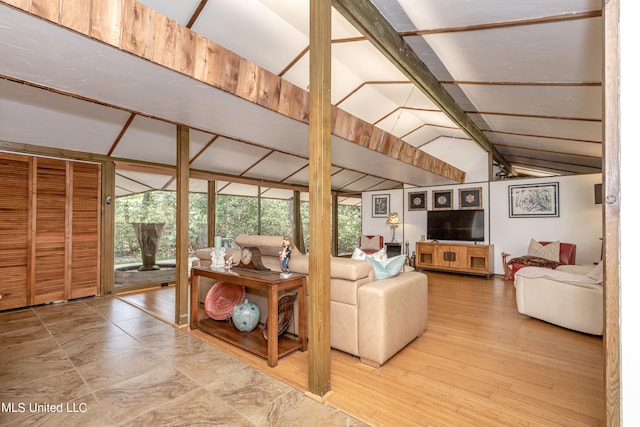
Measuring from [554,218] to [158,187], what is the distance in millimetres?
8151

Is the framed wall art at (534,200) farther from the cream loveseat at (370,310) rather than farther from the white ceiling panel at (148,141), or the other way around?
→ the white ceiling panel at (148,141)

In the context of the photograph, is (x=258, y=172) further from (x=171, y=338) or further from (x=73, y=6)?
(x=73, y=6)

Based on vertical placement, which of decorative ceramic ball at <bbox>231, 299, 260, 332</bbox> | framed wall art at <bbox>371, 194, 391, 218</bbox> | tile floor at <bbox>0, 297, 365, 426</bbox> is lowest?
tile floor at <bbox>0, 297, 365, 426</bbox>

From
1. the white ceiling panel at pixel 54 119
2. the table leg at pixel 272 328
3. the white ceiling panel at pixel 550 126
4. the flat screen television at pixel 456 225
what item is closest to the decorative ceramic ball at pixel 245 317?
the table leg at pixel 272 328

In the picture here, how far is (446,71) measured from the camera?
354 centimetres

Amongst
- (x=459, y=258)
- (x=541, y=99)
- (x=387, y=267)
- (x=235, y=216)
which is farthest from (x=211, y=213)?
(x=541, y=99)

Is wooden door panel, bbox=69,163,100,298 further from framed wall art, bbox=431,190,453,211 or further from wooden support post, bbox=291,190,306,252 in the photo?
framed wall art, bbox=431,190,453,211

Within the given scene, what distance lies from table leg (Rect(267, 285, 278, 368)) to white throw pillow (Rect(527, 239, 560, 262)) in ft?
19.0

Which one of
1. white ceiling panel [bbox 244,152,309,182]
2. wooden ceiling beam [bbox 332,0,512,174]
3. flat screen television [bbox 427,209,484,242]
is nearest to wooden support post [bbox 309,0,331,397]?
wooden ceiling beam [bbox 332,0,512,174]

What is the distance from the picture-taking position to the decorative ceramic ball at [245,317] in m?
2.98

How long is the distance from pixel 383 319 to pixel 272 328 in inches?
36.3

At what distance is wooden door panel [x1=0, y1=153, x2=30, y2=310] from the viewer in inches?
152

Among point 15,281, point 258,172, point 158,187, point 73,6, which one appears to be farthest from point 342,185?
point 73,6

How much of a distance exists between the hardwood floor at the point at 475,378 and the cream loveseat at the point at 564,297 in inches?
5.3
